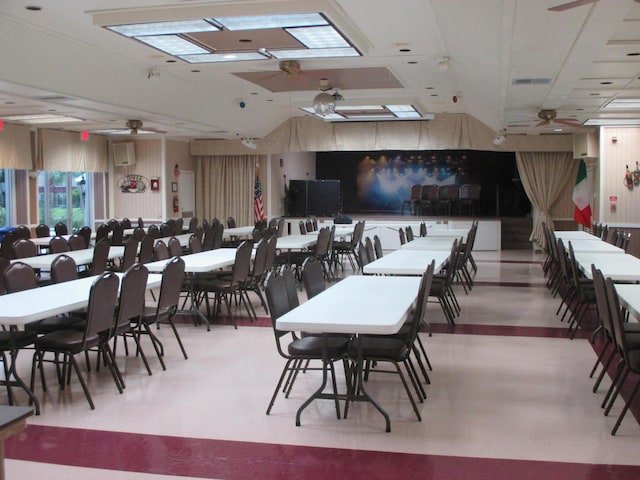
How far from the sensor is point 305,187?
1916 centimetres

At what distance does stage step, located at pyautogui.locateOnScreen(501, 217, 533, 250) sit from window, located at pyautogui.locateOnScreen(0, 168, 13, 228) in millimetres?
11798

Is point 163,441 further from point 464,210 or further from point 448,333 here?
point 464,210

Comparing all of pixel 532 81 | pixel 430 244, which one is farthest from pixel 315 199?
pixel 532 81

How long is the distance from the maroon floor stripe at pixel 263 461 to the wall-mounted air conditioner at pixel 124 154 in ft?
43.8

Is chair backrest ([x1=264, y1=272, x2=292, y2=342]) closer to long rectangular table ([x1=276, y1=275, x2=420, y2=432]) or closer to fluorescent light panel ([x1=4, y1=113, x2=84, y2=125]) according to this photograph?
long rectangular table ([x1=276, y1=275, x2=420, y2=432])

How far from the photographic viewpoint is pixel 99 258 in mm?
8555

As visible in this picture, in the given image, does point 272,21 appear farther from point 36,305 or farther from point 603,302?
point 603,302

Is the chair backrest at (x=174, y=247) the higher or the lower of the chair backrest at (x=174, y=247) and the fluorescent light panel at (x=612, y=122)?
the lower

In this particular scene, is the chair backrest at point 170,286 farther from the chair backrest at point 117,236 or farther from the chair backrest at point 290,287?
the chair backrest at point 117,236

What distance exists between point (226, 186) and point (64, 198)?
4.13m

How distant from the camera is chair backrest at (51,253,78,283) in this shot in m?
6.59

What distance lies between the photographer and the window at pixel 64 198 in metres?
15.5

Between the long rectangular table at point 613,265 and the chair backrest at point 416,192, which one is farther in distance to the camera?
the chair backrest at point 416,192

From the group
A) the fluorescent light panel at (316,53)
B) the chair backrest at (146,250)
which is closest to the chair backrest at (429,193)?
the fluorescent light panel at (316,53)
